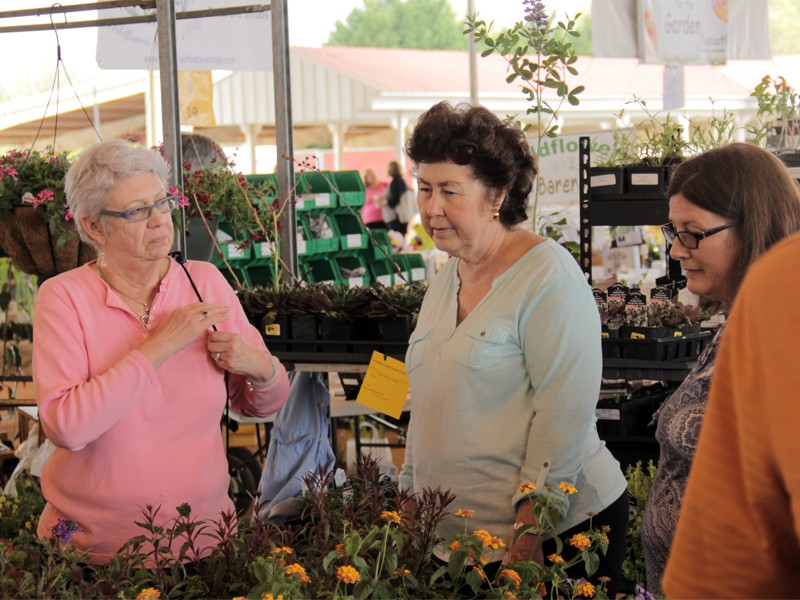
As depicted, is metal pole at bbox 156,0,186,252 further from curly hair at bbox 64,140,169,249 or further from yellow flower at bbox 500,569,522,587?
yellow flower at bbox 500,569,522,587

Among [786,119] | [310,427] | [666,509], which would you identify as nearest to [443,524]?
[666,509]

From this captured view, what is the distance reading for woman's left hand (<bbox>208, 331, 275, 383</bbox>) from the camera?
2.19 m

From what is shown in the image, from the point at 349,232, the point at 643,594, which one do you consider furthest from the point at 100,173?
the point at 349,232

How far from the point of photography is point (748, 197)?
1869 millimetres

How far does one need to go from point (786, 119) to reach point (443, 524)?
2.18 meters

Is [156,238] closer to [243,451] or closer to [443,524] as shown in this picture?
[443,524]

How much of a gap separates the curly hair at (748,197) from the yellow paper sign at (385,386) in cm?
107

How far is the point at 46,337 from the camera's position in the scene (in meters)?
2.06

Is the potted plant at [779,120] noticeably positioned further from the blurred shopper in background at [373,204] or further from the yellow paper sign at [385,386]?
the blurred shopper in background at [373,204]

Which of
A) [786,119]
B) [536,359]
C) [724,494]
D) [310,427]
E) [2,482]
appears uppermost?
[786,119]

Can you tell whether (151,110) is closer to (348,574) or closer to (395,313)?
(395,313)

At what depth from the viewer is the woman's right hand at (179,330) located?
2.06 m

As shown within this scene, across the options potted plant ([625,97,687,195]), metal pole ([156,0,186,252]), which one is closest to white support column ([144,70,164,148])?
metal pole ([156,0,186,252])

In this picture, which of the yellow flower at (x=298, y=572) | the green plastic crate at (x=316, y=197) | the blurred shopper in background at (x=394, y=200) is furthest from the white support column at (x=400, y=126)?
the yellow flower at (x=298, y=572)
